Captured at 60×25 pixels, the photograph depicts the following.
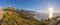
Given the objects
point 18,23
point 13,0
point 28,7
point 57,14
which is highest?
point 13,0

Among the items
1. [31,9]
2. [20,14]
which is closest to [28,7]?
[31,9]

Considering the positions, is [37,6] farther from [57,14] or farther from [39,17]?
[57,14]

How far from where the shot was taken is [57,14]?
150 cm

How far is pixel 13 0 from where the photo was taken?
1539mm

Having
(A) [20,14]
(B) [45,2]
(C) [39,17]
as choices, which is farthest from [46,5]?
(A) [20,14]

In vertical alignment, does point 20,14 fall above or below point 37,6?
below

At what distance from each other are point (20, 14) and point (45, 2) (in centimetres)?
40

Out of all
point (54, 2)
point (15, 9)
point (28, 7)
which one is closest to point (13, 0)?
point (15, 9)

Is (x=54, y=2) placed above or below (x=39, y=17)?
above

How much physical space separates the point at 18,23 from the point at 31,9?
270 millimetres

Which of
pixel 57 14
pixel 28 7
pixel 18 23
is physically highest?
pixel 28 7

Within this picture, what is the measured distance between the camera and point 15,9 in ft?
4.99

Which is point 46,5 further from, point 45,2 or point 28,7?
point 28,7

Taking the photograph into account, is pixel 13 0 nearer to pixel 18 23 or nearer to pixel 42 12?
pixel 18 23
